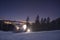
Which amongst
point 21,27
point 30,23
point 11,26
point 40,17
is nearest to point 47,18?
point 40,17

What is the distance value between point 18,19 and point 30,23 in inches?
5.7

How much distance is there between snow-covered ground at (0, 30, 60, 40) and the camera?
1268 millimetres

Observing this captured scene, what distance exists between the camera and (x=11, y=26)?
4.20 feet

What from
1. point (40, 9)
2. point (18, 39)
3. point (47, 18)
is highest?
point (40, 9)

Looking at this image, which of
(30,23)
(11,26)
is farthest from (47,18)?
(11,26)

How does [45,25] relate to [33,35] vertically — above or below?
above

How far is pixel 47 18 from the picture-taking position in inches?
53.4

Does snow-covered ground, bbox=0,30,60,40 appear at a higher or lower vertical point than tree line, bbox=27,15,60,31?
lower

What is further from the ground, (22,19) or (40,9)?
(40,9)

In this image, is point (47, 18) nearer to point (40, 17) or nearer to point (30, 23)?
point (40, 17)

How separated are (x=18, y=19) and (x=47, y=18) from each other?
0.34 meters

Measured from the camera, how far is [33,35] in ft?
4.31

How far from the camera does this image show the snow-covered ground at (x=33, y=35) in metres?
1.27

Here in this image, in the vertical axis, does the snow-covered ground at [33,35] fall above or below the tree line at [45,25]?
below
